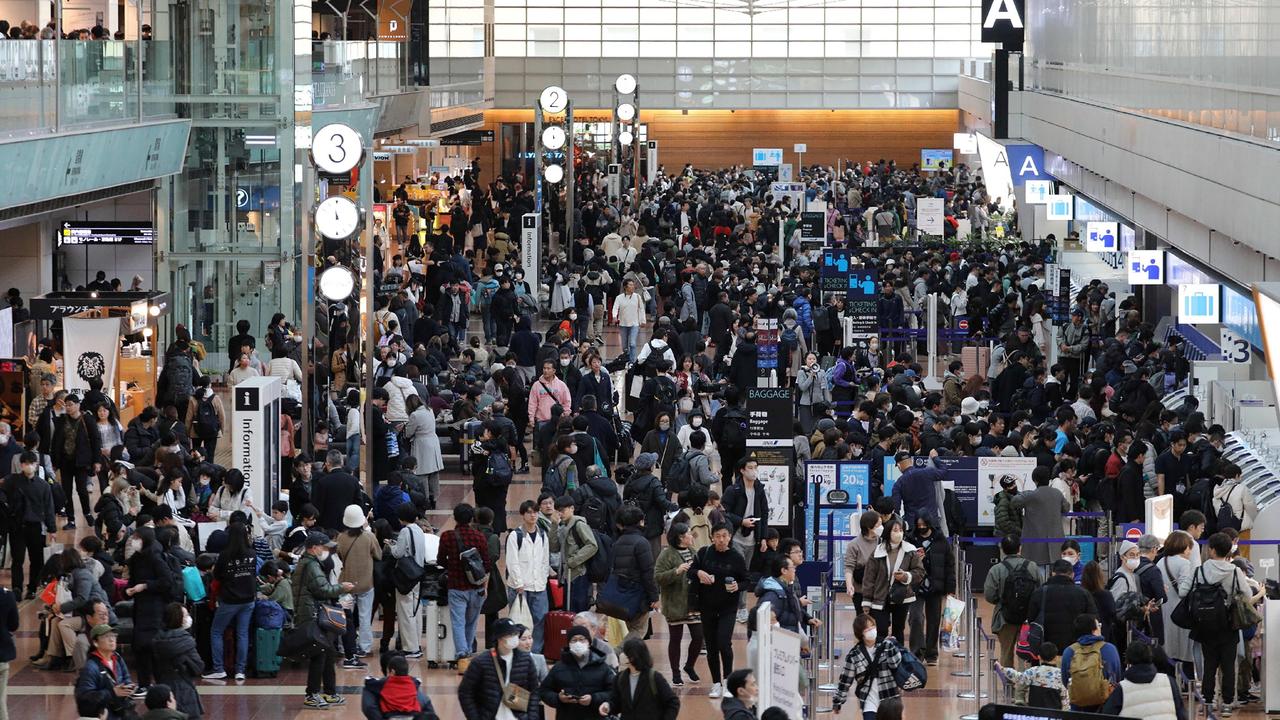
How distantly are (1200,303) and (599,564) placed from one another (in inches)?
393

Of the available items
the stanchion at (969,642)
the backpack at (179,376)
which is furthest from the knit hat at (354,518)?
the backpack at (179,376)

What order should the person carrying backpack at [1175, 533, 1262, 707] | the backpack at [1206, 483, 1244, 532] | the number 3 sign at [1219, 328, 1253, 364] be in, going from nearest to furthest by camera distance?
the person carrying backpack at [1175, 533, 1262, 707] → the backpack at [1206, 483, 1244, 532] → the number 3 sign at [1219, 328, 1253, 364]

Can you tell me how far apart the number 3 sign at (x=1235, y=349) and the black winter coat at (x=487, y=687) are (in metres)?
12.0

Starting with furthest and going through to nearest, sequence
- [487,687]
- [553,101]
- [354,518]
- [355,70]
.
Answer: [553,101] < [355,70] < [354,518] < [487,687]

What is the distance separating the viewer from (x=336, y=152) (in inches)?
720

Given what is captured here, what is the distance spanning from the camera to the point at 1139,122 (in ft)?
85.0

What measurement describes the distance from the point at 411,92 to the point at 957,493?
104ft

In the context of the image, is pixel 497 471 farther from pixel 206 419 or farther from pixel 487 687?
pixel 487 687

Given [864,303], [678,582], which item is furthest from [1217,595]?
[864,303]

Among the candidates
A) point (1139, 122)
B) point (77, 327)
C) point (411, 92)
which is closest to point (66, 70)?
point (77, 327)

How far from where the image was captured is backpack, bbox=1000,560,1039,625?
41.5 ft

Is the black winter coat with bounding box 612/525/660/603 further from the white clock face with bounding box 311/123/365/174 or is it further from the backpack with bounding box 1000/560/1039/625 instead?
the white clock face with bounding box 311/123/365/174

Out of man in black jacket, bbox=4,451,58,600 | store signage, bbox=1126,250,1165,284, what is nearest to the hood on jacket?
man in black jacket, bbox=4,451,58,600

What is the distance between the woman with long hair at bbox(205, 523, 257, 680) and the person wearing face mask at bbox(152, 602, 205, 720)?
1.38 metres
